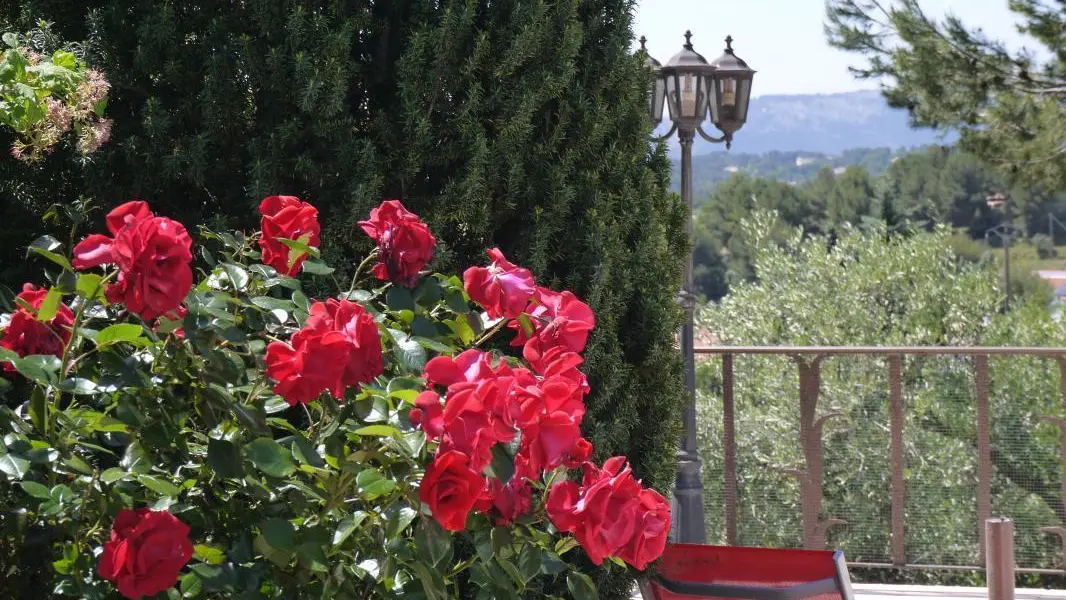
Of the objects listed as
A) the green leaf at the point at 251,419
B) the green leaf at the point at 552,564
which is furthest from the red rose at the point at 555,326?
the green leaf at the point at 251,419

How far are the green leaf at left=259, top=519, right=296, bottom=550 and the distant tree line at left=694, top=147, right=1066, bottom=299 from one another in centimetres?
3967

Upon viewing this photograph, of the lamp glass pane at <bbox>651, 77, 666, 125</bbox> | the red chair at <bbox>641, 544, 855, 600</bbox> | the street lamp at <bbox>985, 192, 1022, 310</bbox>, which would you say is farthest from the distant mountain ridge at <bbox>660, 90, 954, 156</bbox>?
the red chair at <bbox>641, 544, 855, 600</bbox>

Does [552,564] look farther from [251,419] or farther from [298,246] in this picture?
[298,246]

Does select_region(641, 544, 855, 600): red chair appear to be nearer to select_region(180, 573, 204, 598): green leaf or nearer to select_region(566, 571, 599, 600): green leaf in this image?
select_region(566, 571, 599, 600): green leaf

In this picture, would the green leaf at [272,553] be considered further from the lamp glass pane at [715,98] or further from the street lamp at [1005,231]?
the street lamp at [1005,231]

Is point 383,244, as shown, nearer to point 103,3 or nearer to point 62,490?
point 62,490

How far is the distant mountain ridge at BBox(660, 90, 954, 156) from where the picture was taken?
146m

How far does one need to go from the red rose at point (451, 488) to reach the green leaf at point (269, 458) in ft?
0.51

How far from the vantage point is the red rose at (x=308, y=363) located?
1.10m

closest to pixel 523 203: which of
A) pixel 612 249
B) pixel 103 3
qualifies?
pixel 612 249

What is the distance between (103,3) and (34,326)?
3.17 feet

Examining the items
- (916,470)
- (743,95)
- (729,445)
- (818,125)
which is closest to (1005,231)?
(916,470)

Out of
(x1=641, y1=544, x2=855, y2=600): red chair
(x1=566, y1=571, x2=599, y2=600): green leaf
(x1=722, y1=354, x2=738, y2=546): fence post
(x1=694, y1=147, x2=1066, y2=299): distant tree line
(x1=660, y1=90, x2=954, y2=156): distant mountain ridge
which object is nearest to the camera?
(x1=566, y1=571, x2=599, y2=600): green leaf

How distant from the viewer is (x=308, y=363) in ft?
3.60
